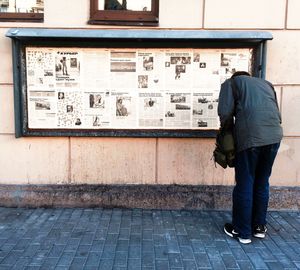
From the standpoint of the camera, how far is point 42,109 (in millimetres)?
4723

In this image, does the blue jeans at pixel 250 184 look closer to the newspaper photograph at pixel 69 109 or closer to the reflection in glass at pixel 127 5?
the newspaper photograph at pixel 69 109

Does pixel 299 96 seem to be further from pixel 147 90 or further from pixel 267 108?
pixel 147 90

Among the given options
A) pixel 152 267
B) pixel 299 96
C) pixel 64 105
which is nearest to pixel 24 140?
pixel 64 105

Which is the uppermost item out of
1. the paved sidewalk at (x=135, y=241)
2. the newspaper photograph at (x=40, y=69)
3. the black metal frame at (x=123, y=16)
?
the black metal frame at (x=123, y=16)

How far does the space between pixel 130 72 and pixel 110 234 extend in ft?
6.25

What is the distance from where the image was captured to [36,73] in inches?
184

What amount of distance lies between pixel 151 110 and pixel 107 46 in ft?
3.03

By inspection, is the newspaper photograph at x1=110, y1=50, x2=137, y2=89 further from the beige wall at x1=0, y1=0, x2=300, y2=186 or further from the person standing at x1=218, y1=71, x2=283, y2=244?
the person standing at x1=218, y1=71, x2=283, y2=244

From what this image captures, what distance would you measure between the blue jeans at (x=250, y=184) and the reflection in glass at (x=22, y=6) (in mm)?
2952

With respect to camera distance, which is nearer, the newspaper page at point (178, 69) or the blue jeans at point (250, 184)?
the blue jeans at point (250, 184)

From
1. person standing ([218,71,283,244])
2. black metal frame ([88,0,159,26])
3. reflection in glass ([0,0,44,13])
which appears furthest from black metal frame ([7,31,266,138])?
person standing ([218,71,283,244])

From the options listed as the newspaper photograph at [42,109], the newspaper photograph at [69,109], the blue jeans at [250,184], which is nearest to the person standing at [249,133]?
the blue jeans at [250,184]

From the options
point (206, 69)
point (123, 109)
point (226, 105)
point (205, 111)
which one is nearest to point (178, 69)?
point (206, 69)

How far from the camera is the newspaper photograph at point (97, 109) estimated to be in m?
4.70
